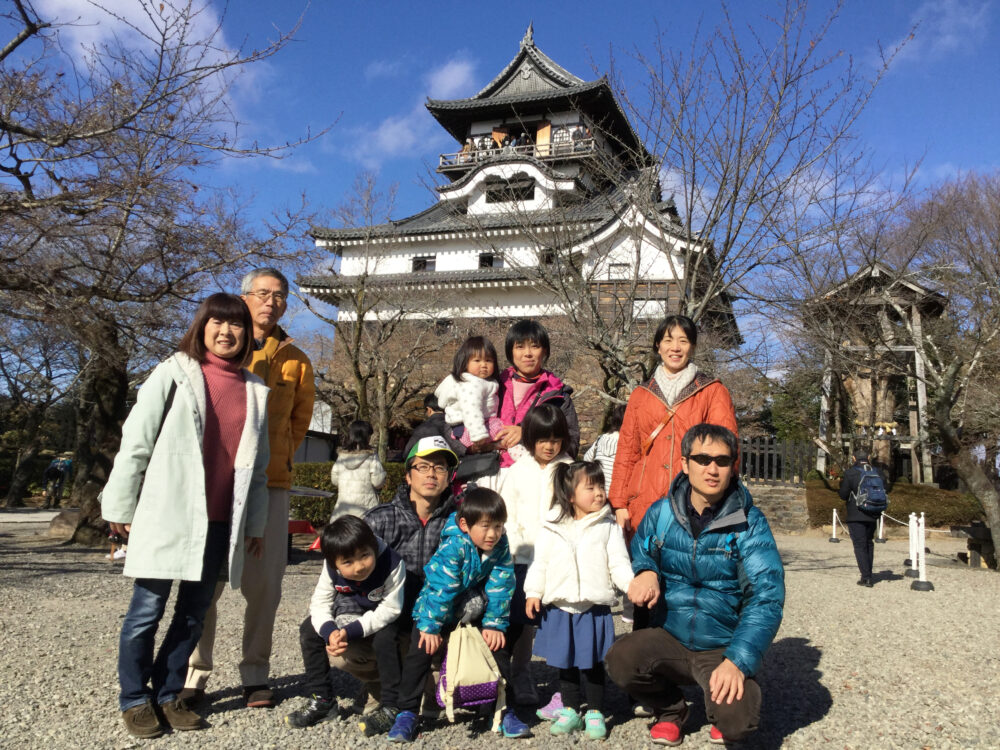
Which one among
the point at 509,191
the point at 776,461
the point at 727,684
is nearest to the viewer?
the point at 727,684

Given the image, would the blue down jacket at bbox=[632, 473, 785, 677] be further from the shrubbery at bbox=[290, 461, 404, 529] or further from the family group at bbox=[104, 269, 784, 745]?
the shrubbery at bbox=[290, 461, 404, 529]

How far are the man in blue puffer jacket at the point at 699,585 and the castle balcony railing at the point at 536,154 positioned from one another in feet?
13.5

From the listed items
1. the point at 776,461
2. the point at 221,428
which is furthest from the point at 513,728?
the point at 776,461

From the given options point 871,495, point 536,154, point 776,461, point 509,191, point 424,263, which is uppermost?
point 536,154

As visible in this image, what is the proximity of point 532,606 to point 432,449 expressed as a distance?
0.79 metres

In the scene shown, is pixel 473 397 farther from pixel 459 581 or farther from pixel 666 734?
pixel 666 734

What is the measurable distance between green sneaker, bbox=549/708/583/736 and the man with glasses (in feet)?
2.32

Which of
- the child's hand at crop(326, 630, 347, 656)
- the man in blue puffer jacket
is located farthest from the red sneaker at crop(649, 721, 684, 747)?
the child's hand at crop(326, 630, 347, 656)

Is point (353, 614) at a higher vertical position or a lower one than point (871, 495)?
lower

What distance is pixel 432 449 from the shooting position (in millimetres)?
3088

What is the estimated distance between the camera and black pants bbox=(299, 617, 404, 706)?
2.81 metres

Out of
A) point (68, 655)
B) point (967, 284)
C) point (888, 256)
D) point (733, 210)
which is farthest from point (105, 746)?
point (967, 284)

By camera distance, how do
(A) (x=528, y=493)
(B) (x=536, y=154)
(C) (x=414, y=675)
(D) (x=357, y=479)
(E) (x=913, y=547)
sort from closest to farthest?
1. (C) (x=414, y=675)
2. (A) (x=528, y=493)
3. (D) (x=357, y=479)
4. (E) (x=913, y=547)
5. (B) (x=536, y=154)

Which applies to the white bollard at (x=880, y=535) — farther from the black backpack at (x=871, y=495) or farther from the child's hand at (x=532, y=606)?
the child's hand at (x=532, y=606)
